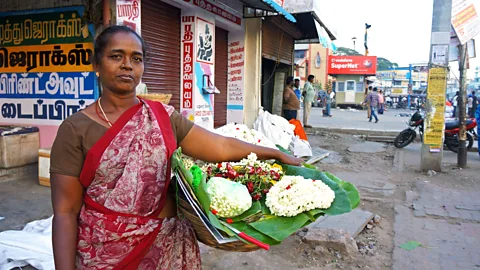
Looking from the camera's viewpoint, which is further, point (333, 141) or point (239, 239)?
point (333, 141)

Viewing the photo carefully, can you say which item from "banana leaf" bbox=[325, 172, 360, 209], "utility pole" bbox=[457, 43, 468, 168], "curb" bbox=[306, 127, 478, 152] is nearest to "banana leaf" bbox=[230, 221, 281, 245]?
"banana leaf" bbox=[325, 172, 360, 209]

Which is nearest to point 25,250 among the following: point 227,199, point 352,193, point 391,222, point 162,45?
point 227,199

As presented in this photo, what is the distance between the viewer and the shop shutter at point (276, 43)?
392 inches

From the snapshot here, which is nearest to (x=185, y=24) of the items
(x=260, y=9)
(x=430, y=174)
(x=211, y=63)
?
(x=211, y=63)

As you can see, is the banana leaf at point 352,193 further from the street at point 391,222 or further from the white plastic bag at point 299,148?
the white plastic bag at point 299,148

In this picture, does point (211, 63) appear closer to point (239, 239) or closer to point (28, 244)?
point (28, 244)

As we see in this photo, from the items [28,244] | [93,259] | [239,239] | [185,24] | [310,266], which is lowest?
[310,266]

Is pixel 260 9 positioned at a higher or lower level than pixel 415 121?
higher

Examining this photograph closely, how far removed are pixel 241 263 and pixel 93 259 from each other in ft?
7.15

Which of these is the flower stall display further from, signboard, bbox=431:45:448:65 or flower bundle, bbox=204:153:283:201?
signboard, bbox=431:45:448:65

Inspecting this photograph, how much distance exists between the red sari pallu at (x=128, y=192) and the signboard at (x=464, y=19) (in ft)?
24.8

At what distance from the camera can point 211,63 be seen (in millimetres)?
7281

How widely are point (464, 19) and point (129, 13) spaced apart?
622cm

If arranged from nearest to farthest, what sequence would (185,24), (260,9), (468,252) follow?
(468,252)
(185,24)
(260,9)
